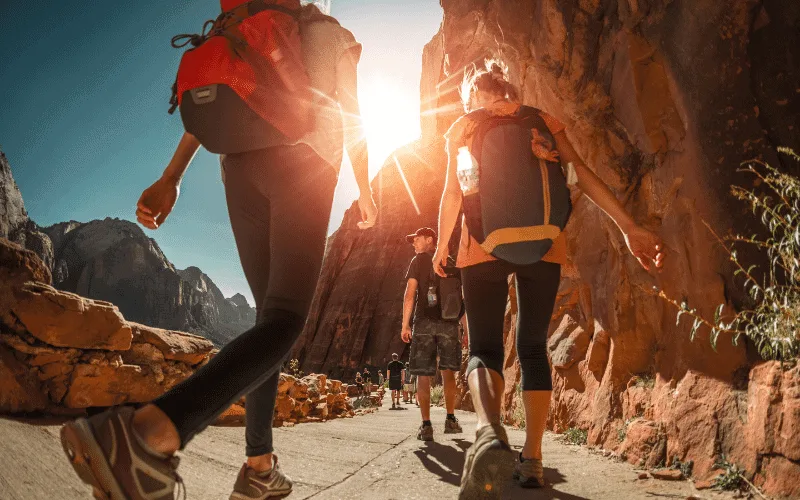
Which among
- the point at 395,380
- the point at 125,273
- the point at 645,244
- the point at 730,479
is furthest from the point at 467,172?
the point at 125,273

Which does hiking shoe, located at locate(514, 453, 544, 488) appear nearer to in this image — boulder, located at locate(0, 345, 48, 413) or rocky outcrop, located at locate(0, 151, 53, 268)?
boulder, located at locate(0, 345, 48, 413)

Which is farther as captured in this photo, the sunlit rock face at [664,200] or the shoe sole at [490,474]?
the sunlit rock face at [664,200]

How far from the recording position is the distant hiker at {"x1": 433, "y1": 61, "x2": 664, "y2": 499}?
1.64 m

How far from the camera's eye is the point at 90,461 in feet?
2.53

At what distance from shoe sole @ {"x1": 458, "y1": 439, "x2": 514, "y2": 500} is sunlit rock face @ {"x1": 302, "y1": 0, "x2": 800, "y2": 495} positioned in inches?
52.3

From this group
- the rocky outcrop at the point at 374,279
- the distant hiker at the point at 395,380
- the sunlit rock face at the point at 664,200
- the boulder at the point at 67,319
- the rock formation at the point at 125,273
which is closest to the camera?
the sunlit rock face at the point at 664,200

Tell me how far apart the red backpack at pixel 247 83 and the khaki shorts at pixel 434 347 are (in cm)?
305

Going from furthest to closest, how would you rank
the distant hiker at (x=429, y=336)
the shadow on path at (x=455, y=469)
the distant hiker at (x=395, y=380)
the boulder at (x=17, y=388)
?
the distant hiker at (x=395, y=380), the distant hiker at (x=429, y=336), the boulder at (x=17, y=388), the shadow on path at (x=455, y=469)

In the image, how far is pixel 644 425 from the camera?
8.66 feet

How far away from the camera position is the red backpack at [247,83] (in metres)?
1.24

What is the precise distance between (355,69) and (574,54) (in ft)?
12.6

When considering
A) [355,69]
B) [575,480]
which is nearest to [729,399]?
[575,480]

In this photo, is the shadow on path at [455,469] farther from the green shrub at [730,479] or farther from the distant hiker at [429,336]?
the green shrub at [730,479]

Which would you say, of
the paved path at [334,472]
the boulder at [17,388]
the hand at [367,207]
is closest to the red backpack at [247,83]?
the hand at [367,207]
